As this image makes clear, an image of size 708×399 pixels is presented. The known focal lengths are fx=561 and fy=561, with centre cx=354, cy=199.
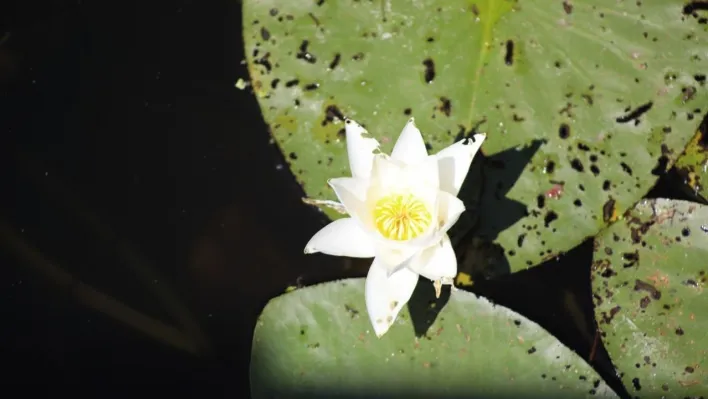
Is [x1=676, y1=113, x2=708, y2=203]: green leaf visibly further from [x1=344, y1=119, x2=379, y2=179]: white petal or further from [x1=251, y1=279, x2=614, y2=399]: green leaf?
[x1=344, y1=119, x2=379, y2=179]: white petal

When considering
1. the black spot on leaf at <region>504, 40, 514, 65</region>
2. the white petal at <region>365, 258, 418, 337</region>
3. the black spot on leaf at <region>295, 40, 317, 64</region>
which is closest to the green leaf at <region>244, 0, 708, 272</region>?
the black spot on leaf at <region>504, 40, 514, 65</region>

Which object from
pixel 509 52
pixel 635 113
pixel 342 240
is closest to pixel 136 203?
pixel 342 240

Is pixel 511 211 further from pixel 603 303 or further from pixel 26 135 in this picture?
pixel 26 135

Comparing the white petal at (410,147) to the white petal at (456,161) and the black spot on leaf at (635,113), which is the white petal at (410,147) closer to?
the white petal at (456,161)

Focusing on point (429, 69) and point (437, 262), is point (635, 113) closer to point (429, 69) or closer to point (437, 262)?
point (429, 69)

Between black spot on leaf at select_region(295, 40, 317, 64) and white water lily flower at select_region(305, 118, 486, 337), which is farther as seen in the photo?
black spot on leaf at select_region(295, 40, 317, 64)

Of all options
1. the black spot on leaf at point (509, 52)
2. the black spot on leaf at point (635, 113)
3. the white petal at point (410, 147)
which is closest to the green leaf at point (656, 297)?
the black spot on leaf at point (635, 113)
